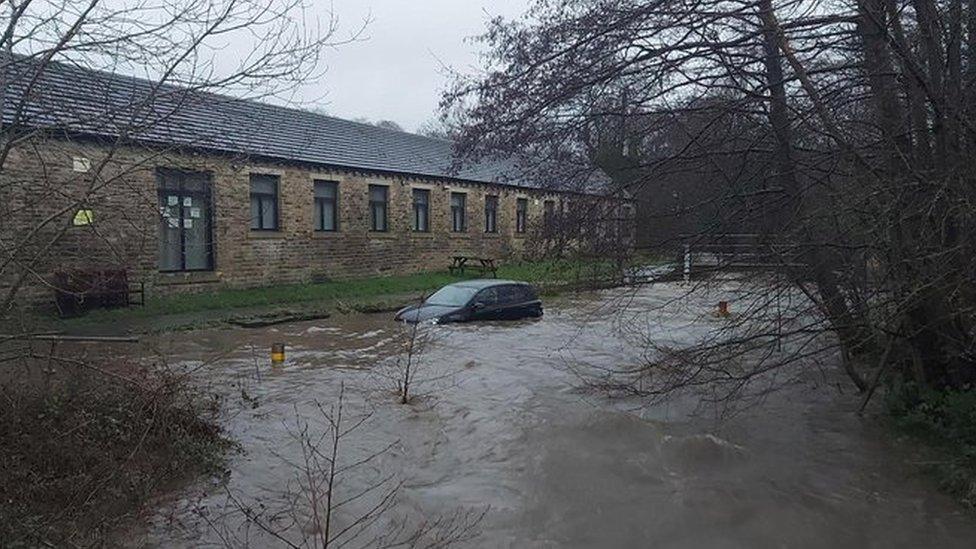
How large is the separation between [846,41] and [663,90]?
82.2 inches

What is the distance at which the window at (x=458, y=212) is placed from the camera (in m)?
29.8

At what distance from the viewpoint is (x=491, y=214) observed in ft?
106

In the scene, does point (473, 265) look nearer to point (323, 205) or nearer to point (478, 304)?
point (323, 205)

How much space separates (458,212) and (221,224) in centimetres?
1385

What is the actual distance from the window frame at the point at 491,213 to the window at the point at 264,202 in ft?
37.6

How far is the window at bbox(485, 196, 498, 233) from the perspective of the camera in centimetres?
3177

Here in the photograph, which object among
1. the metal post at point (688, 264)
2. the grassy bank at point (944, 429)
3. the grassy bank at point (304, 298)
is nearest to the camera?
the grassy bank at point (944, 429)

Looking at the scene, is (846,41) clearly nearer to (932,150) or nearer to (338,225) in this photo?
(932,150)

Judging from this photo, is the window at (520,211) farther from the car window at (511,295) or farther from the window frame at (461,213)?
the car window at (511,295)

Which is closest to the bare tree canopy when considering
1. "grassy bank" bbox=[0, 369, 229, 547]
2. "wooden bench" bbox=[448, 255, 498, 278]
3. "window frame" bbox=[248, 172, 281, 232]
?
"grassy bank" bbox=[0, 369, 229, 547]

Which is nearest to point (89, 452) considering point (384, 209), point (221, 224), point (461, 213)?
point (221, 224)

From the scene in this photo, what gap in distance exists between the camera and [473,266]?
94.8ft

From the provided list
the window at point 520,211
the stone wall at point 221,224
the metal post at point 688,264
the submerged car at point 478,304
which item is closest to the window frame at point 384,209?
the stone wall at point 221,224

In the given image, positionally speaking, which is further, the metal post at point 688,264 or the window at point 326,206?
the window at point 326,206
